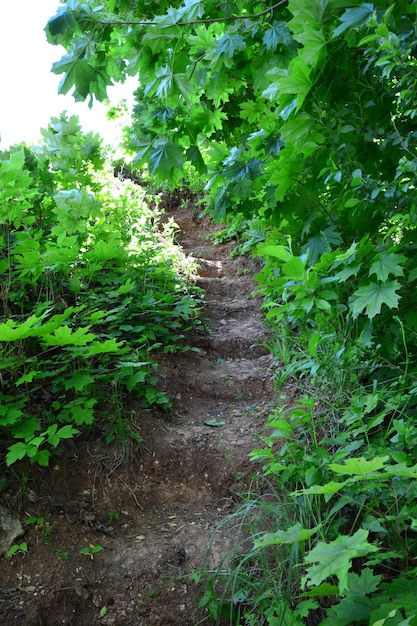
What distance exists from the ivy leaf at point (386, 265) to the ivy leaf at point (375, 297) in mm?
46

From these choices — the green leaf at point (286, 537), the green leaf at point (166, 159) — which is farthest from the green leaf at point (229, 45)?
the green leaf at point (286, 537)

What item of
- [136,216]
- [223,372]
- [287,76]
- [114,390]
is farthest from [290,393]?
[136,216]

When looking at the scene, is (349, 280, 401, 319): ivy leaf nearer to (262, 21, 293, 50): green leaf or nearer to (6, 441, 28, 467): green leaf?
(262, 21, 293, 50): green leaf

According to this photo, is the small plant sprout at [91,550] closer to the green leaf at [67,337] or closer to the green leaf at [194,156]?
the green leaf at [67,337]

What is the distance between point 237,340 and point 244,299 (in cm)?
121

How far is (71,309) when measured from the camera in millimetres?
2193

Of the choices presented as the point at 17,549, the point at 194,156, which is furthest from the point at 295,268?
the point at 17,549

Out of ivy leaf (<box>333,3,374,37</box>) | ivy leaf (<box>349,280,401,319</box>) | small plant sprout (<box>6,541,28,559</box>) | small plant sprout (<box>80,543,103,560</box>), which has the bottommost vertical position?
small plant sprout (<box>80,543,103,560</box>)

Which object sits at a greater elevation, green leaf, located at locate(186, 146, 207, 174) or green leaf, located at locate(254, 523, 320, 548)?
green leaf, located at locate(186, 146, 207, 174)

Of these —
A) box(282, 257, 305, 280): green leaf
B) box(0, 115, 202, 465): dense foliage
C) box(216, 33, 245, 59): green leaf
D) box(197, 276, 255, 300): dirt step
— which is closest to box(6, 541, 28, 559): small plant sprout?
box(0, 115, 202, 465): dense foliage

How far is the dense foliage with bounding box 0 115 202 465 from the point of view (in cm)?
216

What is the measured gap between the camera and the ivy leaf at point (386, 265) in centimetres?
149

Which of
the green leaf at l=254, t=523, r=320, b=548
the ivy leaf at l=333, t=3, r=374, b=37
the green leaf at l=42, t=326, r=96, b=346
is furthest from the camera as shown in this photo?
the green leaf at l=42, t=326, r=96, b=346

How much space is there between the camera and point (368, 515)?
1.58 meters
